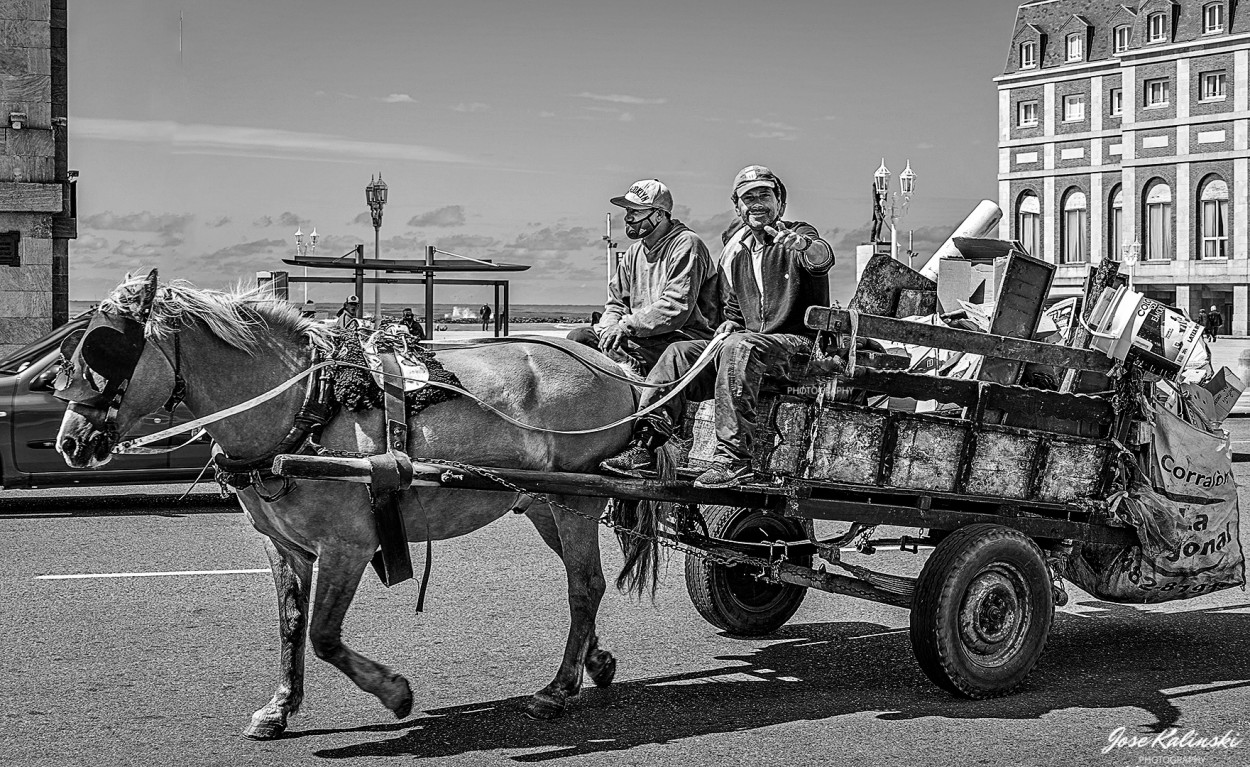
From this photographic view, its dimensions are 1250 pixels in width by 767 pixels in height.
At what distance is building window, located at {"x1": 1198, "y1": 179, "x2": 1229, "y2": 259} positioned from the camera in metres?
57.2

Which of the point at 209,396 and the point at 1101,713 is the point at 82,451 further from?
the point at 1101,713

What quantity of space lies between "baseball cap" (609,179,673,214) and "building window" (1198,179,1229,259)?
56092 mm

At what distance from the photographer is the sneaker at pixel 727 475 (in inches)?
241

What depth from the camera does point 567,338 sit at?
23.6 feet

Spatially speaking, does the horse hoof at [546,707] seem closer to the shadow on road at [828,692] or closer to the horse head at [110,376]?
the shadow on road at [828,692]

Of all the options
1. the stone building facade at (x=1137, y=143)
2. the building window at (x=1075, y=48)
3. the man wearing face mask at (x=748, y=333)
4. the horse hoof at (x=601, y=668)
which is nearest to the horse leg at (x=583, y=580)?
the horse hoof at (x=601, y=668)

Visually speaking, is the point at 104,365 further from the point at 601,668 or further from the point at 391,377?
the point at 601,668

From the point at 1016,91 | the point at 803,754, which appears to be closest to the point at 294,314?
the point at 803,754

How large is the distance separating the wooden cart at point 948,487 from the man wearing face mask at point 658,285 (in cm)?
86

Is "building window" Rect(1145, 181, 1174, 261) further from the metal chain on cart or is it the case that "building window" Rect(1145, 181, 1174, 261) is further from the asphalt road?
the metal chain on cart

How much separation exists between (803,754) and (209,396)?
2.88 metres

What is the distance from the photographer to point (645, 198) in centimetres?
686

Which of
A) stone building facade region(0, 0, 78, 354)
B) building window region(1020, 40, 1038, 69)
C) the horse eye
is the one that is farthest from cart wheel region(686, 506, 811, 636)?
building window region(1020, 40, 1038, 69)

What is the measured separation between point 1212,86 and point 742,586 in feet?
187
